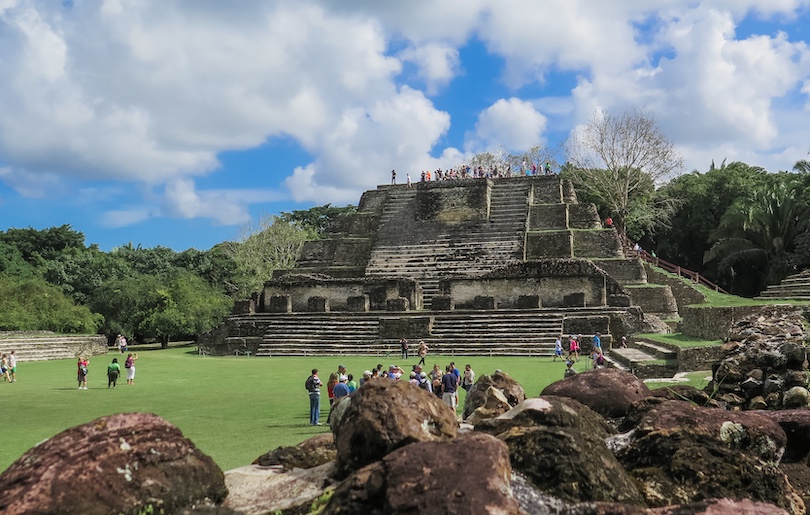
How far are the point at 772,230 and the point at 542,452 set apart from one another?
31.9 m

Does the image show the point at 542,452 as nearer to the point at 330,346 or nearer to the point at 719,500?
the point at 719,500

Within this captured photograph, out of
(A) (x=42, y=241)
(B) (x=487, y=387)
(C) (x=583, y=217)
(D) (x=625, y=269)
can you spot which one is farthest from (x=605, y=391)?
(A) (x=42, y=241)

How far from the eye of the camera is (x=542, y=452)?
12.3 feet

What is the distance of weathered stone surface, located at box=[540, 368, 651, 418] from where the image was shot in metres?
5.91

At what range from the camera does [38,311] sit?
30.4 m

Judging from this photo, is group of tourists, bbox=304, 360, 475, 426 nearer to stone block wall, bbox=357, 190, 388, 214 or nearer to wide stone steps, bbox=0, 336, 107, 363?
wide stone steps, bbox=0, 336, 107, 363

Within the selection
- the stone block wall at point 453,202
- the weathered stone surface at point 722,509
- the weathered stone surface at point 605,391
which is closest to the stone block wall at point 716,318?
the weathered stone surface at point 605,391

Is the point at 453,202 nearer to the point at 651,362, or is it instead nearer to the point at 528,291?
the point at 528,291

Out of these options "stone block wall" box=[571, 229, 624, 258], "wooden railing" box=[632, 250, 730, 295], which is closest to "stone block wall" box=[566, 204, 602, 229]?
"stone block wall" box=[571, 229, 624, 258]

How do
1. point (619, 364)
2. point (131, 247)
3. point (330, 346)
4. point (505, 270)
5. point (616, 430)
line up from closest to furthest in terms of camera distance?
point (616, 430) < point (619, 364) < point (330, 346) < point (505, 270) < point (131, 247)

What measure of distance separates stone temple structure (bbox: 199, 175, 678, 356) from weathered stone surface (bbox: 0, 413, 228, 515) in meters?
16.5

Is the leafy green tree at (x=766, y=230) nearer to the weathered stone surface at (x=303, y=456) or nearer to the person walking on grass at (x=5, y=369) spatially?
the person walking on grass at (x=5, y=369)

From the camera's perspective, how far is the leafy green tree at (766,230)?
3042 centimetres

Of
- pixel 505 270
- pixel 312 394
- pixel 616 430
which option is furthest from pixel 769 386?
pixel 505 270
